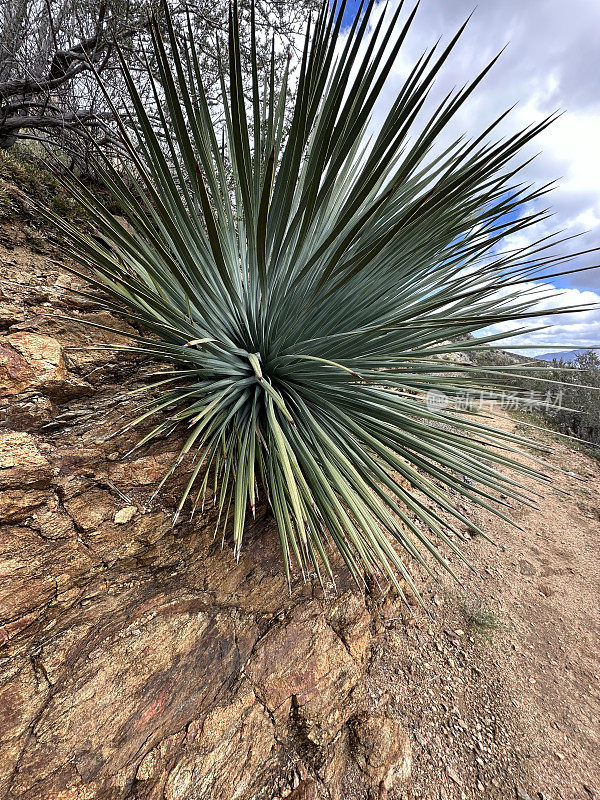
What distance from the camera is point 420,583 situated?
2.04m

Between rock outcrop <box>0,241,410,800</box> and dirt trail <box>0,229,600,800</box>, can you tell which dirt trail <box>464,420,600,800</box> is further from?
rock outcrop <box>0,241,410,800</box>

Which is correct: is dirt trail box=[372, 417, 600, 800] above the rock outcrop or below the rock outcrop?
below

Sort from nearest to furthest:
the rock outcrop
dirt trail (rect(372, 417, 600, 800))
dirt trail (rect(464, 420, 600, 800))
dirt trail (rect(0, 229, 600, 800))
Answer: the rock outcrop, dirt trail (rect(0, 229, 600, 800)), dirt trail (rect(372, 417, 600, 800)), dirt trail (rect(464, 420, 600, 800))

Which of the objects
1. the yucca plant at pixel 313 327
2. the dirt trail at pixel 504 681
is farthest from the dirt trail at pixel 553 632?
the yucca plant at pixel 313 327

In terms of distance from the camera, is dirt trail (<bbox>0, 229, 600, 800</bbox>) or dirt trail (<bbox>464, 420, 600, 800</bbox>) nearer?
dirt trail (<bbox>0, 229, 600, 800</bbox>)

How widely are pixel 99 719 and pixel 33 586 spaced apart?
1.35ft

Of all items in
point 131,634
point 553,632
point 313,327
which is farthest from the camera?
point 553,632

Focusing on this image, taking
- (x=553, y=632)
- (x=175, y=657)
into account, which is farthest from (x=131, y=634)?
(x=553, y=632)

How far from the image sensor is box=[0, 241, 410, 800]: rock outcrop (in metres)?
0.96

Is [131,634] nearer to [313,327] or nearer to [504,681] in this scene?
[313,327]

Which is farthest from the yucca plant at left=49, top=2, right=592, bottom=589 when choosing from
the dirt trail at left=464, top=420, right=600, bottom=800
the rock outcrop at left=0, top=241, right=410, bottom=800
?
the dirt trail at left=464, top=420, right=600, bottom=800

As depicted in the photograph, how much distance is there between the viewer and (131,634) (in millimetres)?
1110

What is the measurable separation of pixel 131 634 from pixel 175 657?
0.16 m

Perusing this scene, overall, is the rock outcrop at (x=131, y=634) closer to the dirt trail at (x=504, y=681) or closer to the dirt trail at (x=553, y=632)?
the dirt trail at (x=504, y=681)
